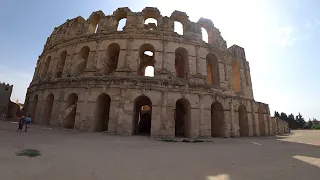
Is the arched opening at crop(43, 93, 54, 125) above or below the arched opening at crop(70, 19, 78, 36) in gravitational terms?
below

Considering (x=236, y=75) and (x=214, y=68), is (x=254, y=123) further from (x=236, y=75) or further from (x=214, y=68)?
(x=214, y=68)

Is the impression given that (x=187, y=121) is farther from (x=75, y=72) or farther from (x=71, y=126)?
(x=75, y=72)

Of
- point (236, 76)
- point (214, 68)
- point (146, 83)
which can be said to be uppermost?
point (214, 68)

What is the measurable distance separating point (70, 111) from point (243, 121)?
643 inches

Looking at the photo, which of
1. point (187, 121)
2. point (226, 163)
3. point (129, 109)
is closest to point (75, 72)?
point (129, 109)

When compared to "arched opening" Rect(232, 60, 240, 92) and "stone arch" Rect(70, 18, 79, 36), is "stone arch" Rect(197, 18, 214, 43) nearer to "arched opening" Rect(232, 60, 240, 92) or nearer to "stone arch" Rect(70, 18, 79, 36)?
"arched opening" Rect(232, 60, 240, 92)

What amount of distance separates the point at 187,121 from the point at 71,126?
33.7ft

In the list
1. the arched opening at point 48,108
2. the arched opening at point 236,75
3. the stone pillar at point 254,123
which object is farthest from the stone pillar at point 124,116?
the stone pillar at point 254,123

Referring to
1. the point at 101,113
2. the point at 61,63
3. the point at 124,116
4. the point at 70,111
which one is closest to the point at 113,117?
the point at 124,116

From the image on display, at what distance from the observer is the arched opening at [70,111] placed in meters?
14.3

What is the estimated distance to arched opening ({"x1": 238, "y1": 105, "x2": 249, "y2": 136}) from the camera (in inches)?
642

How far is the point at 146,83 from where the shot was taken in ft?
43.6

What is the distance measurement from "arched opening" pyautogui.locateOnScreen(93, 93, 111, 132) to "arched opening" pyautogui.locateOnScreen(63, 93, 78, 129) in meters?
2.43

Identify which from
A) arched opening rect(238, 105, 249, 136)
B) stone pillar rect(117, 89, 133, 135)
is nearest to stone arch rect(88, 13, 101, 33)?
stone pillar rect(117, 89, 133, 135)
